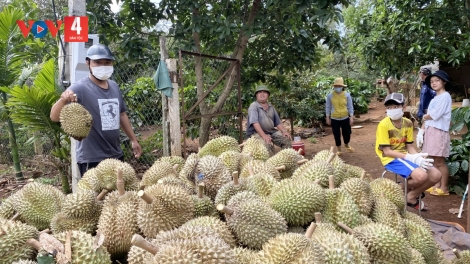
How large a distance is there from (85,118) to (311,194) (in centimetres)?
169

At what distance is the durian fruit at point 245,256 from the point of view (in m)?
1.31

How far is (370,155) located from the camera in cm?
855

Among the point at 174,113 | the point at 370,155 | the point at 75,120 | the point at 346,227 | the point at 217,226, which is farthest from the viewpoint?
the point at 370,155

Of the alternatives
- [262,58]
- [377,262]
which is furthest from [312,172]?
[262,58]

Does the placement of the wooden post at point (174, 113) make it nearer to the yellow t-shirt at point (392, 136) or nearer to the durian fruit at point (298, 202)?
the yellow t-shirt at point (392, 136)

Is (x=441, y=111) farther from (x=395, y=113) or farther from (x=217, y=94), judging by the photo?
(x=217, y=94)

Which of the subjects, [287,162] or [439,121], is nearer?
[287,162]

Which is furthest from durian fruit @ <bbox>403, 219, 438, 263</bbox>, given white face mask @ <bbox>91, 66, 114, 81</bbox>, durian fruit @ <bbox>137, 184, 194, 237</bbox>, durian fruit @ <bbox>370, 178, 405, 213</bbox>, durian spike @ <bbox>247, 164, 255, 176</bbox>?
white face mask @ <bbox>91, 66, 114, 81</bbox>

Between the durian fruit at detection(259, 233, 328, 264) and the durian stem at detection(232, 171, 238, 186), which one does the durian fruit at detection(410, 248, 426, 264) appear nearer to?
the durian fruit at detection(259, 233, 328, 264)

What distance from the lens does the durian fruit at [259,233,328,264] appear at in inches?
49.1

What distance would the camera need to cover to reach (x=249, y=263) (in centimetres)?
130

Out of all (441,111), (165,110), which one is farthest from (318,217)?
(441,111)

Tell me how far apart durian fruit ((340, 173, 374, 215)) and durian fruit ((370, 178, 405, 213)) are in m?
0.24

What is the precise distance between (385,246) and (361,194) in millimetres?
372
